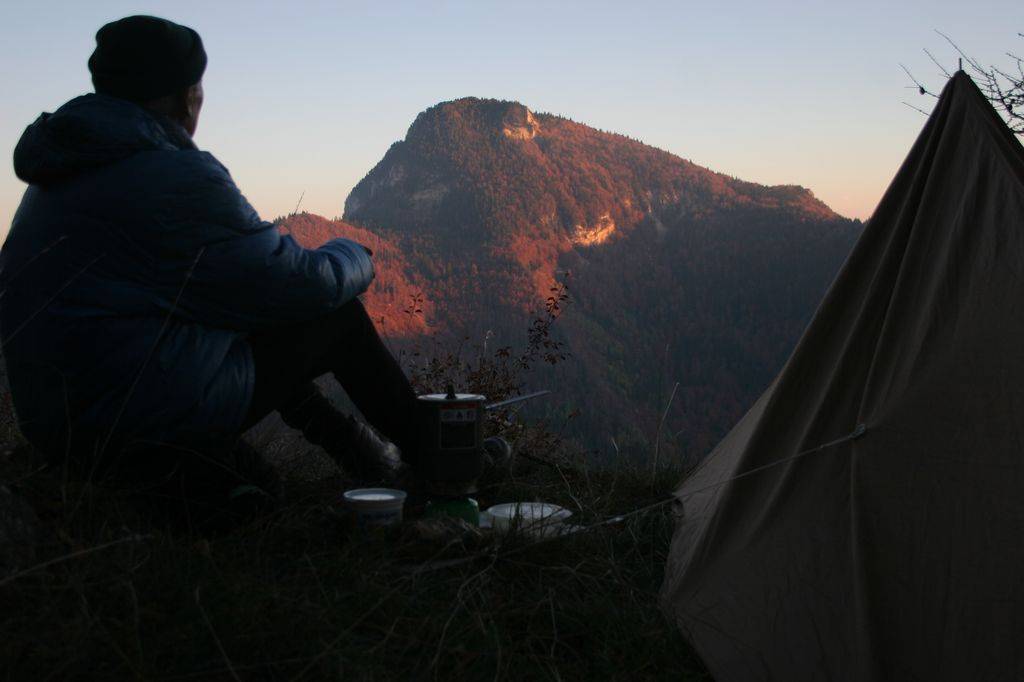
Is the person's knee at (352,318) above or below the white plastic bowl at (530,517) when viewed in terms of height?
above

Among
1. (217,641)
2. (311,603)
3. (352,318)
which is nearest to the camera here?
(217,641)

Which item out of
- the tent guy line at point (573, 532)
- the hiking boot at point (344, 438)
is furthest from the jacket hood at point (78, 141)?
the tent guy line at point (573, 532)

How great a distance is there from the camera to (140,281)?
1.94m

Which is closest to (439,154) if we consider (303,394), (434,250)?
(434,250)

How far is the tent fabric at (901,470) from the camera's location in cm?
168

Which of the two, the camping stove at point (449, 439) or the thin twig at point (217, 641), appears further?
the camping stove at point (449, 439)

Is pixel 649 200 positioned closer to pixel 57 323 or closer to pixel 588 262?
pixel 588 262

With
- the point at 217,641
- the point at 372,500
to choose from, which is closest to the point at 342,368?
the point at 372,500

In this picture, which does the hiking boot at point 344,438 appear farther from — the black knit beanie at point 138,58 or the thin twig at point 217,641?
the thin twig at point 217,641

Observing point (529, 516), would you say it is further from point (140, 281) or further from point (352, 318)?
point (140, 281)

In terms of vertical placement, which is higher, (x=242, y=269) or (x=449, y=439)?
(x=242, y=269)

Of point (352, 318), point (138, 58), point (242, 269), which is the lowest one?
point (352, 318)

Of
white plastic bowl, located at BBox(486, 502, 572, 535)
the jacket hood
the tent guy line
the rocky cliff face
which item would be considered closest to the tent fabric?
the tent guy line

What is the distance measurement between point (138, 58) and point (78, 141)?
288mm
